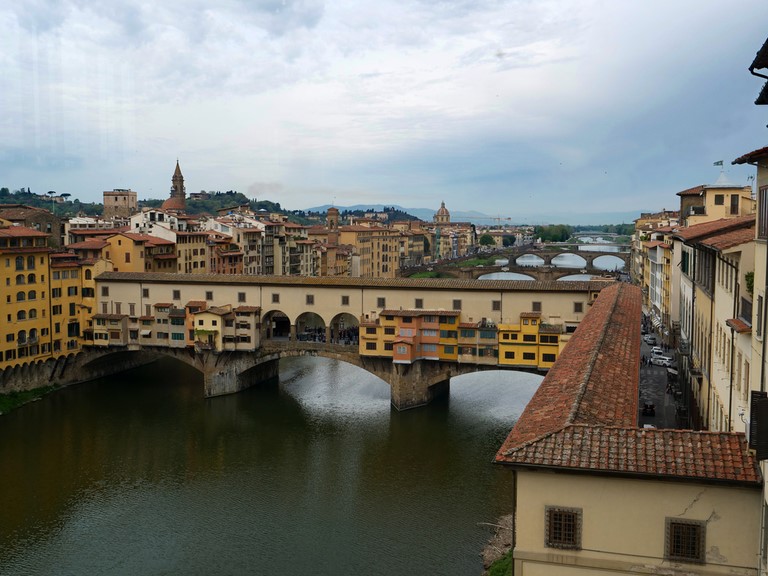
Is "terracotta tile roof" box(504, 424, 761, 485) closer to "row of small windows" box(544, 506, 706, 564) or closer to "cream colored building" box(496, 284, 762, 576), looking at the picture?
"cream colored building" box(496, 284, 762, 576)

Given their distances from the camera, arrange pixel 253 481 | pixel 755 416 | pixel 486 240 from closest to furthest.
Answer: pixel 755 416, pixel 253 481, pixel 486 240

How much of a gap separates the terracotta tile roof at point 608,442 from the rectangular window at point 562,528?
0.74 meters

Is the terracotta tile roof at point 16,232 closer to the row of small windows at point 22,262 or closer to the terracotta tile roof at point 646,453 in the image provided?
the row of small windows at point 22,262

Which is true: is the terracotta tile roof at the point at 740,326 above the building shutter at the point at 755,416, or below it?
above

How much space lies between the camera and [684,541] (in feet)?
33.2

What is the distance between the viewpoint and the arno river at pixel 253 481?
20.7 meters

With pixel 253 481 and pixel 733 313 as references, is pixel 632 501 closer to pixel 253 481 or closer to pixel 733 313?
pixel 733 313

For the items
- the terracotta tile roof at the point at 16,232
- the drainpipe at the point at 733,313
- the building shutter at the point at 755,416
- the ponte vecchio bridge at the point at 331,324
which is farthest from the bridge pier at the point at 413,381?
the building shutter at the point at 755,416

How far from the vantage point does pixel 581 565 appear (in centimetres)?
1046

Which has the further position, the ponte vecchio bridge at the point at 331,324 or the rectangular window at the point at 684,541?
the ponte vecchio bridge at the point at 331,324

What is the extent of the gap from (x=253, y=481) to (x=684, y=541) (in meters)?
19.2

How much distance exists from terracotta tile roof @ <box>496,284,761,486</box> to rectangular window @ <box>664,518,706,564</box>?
72cm

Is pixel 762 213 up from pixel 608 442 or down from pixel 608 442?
up

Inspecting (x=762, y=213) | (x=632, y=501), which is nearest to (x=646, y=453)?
(x=632, y=501)
